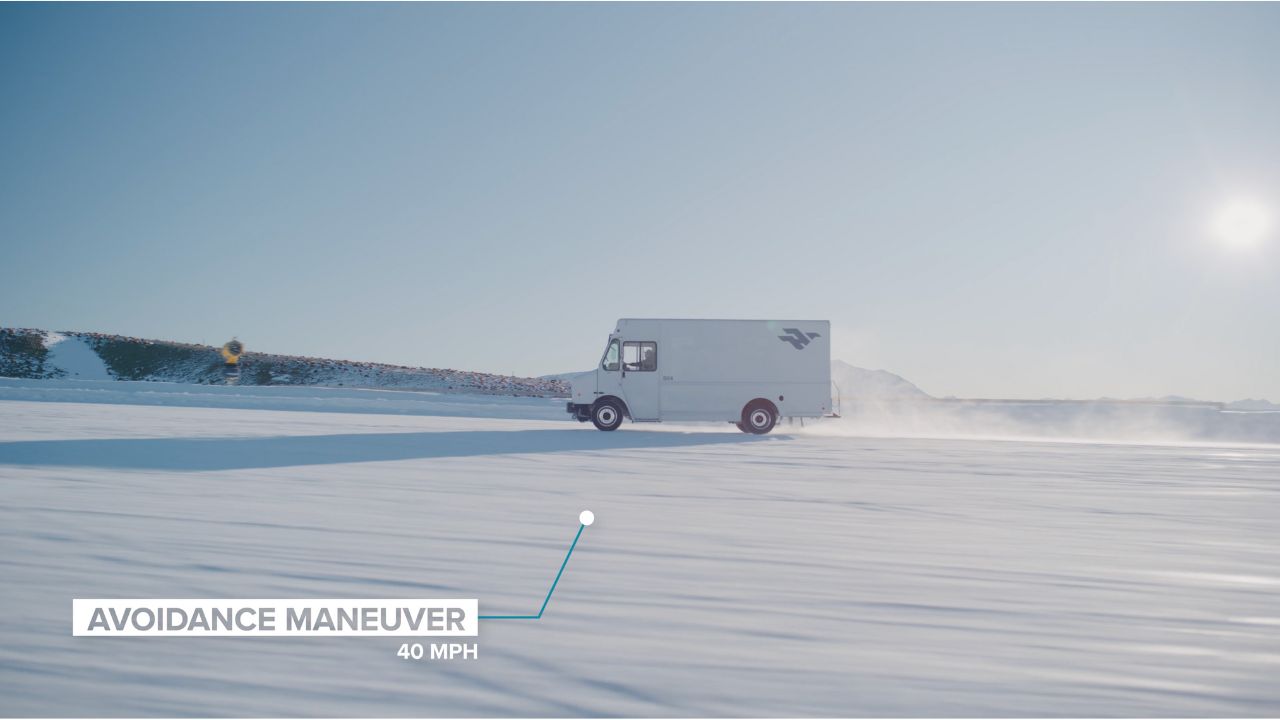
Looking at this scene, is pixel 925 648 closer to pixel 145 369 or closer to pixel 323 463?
pixel 323 463

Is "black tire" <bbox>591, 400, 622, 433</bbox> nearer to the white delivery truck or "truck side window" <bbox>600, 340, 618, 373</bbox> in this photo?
the white delivery truck

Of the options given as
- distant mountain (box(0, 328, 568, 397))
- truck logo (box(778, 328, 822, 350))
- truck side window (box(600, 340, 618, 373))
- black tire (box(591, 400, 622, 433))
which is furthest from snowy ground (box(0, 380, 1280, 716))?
distant mountain (box(0, 328, 568, 397))

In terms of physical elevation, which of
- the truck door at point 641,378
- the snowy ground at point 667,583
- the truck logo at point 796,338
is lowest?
the snowy ground at point 667,583

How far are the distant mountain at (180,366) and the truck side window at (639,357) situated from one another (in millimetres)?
20667

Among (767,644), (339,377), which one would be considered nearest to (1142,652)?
(767,644)

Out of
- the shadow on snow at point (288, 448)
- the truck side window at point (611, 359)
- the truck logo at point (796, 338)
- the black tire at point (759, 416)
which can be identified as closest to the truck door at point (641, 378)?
the truck side window at point (611, 359)

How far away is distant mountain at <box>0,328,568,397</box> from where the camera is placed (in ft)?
133

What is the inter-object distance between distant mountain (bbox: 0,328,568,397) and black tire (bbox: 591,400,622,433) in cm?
2050

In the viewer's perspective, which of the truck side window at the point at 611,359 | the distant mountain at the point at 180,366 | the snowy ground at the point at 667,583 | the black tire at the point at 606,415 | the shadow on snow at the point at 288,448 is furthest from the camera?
the distant mountain at the point at 180,366

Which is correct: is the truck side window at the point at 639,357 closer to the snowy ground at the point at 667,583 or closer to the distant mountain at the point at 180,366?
the snowy ground at the point at 667,583

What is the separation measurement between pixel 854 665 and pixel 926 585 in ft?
4.34

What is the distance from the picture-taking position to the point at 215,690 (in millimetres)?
2670

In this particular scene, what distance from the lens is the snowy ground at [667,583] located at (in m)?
2.73

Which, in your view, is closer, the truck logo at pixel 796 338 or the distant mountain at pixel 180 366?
the truck logo at pixel 796 338
